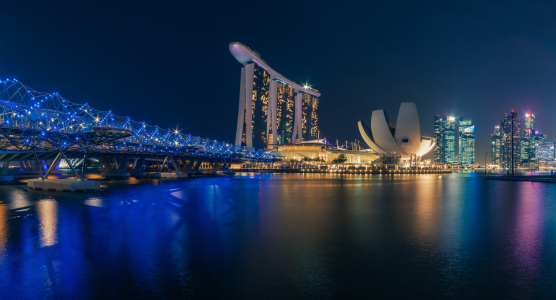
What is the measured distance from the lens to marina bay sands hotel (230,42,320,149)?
102m

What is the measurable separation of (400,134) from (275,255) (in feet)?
272

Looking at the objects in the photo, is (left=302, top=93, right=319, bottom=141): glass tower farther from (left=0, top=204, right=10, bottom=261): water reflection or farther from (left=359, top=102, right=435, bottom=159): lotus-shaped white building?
(left=0, top=204, right=10, bottom=261): water reflection

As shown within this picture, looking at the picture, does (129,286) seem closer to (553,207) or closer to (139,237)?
(139,237)

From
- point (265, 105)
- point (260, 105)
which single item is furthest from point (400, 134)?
point (265, 105)

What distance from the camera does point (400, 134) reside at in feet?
279

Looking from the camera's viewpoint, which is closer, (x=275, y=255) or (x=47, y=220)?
(x=275, y=255)

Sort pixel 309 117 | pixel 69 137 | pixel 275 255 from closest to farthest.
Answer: pixel 275 255 < pixel 69 137 < pixel 309 117

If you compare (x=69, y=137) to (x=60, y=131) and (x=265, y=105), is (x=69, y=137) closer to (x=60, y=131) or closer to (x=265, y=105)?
(x=60, y=131)

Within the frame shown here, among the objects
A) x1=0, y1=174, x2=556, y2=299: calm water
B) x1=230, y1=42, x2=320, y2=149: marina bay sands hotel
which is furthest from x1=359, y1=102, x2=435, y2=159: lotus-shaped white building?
x1=0, y1=174, x2=556, y2=299: calm water

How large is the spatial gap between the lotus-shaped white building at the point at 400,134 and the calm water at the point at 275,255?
7362cm

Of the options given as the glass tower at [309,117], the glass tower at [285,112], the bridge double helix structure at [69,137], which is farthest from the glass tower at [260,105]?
the glass tower at [309,117]

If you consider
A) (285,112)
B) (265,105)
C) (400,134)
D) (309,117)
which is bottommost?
(400,134)

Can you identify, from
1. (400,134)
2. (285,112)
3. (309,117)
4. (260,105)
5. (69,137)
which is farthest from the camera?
(309,117)

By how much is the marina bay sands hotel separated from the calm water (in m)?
90.6
